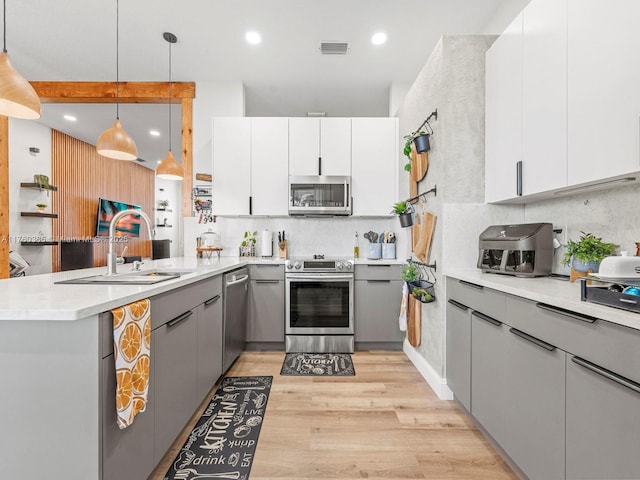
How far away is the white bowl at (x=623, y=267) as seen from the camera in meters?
1.13

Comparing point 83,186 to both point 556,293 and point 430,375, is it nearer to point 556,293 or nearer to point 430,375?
point 430,375

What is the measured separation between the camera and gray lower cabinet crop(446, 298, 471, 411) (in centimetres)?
186

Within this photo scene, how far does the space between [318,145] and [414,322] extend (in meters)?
2.08

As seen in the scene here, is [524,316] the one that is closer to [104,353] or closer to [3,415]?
[104,353]

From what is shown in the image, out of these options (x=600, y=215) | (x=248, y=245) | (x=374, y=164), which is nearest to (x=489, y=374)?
(x=600, y=215)

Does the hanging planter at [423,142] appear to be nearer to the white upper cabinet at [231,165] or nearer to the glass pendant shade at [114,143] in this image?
the white upper cabinet at [231,165]

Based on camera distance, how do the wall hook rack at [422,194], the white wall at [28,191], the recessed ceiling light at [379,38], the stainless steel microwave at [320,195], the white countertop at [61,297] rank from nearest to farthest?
the white countertop at [61,297] < the wall hook rack at [422,194] < the recessed ceiling light at [379,38] < the stainless steel microwave at [320,195] < the white wall at [28,191]

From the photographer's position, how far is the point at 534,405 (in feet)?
4.15

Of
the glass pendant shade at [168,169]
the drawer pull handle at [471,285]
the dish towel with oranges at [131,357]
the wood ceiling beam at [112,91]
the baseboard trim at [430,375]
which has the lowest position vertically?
the baseboard trim at [430,375]

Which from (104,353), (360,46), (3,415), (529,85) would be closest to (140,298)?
(104,353)

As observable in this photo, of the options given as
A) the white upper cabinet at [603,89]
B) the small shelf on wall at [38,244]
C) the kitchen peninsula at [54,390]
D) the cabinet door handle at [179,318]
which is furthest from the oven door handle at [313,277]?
the small shelf on wall at [38,244]

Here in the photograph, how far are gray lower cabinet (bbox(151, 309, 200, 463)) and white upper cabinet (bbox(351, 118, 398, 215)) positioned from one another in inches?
87.4

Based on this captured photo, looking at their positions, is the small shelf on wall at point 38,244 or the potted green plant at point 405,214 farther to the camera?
the small shelf on wall at point 38,244

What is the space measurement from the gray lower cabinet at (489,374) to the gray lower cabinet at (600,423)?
1.37ft
